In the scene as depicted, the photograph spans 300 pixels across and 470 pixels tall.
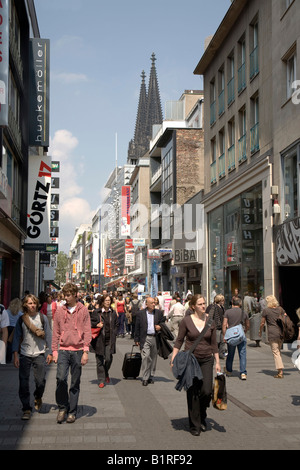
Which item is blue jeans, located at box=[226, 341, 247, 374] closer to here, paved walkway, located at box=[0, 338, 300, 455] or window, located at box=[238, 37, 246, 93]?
paved walkway, located at box=[0, 338, 300, 455]

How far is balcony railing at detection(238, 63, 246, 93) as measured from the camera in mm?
23239

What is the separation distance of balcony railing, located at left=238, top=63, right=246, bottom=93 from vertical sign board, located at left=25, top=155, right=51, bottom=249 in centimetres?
894

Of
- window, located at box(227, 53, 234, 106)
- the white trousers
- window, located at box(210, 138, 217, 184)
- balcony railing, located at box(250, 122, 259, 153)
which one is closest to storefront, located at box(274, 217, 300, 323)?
balcony railing, located at box(250, 122, 259, 153)

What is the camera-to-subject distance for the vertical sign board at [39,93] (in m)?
25.2

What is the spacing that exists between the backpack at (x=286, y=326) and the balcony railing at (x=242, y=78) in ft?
43.5

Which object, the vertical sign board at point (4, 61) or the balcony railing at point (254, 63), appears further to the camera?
the balcony railing at point (254, 63)

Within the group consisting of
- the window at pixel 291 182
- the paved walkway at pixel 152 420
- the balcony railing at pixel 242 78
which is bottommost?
the paved walkway at pixel 152 420

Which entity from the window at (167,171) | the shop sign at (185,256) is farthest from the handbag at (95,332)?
the window at (167,171)

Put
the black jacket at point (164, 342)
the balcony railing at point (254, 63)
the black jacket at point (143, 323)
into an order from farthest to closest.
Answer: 1. the balcony railing at point (254, 63)
2. the black jacket at point (143, 323)
3. the black jacket at point (164, 342)

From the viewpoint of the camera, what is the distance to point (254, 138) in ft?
71.8

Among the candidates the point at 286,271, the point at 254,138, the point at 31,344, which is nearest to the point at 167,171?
the point at 254,138

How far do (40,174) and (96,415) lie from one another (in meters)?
18.7

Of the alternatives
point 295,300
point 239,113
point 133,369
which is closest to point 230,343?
point 133,369

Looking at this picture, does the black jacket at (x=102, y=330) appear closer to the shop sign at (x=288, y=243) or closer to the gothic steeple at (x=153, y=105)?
the shop sign at (x=288, y=243)
